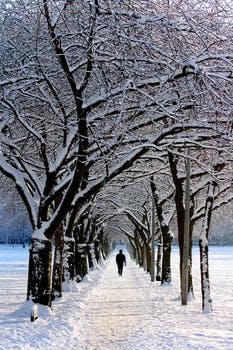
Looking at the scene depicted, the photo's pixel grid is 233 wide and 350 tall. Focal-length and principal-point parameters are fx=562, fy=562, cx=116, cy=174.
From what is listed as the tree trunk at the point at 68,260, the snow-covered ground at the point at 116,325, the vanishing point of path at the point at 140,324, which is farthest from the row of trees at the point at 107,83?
the tree trunk at the point at 68,260

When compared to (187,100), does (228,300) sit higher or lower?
lower

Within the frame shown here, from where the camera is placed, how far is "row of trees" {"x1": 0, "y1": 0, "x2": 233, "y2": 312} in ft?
28.3

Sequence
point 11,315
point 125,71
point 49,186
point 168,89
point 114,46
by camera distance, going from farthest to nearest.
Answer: point 49,186
point 11,315
point 168,89
point 125,71
point 114,46

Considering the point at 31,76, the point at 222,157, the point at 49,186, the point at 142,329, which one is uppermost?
the point at 31,76

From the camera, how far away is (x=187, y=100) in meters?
11.4

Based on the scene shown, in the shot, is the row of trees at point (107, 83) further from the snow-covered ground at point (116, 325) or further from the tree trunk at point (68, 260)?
the tree trunk at point (68, 260)

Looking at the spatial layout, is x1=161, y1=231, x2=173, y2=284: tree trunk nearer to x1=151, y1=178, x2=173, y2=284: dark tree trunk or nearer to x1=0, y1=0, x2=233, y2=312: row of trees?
x1=151, y1=178, x2=173, y2=284: dark tree trunk

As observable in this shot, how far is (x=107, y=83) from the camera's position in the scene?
10.3 meters

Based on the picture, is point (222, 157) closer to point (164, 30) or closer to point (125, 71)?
point (125, 71)

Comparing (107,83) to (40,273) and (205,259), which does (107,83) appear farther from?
(205,259)

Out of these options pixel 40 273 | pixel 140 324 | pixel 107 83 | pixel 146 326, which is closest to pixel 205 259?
pixel 140 324

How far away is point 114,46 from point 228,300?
39.6 ft

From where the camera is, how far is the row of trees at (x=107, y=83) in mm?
8633

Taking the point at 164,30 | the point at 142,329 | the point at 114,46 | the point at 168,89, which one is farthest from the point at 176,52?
the point at 142,329
